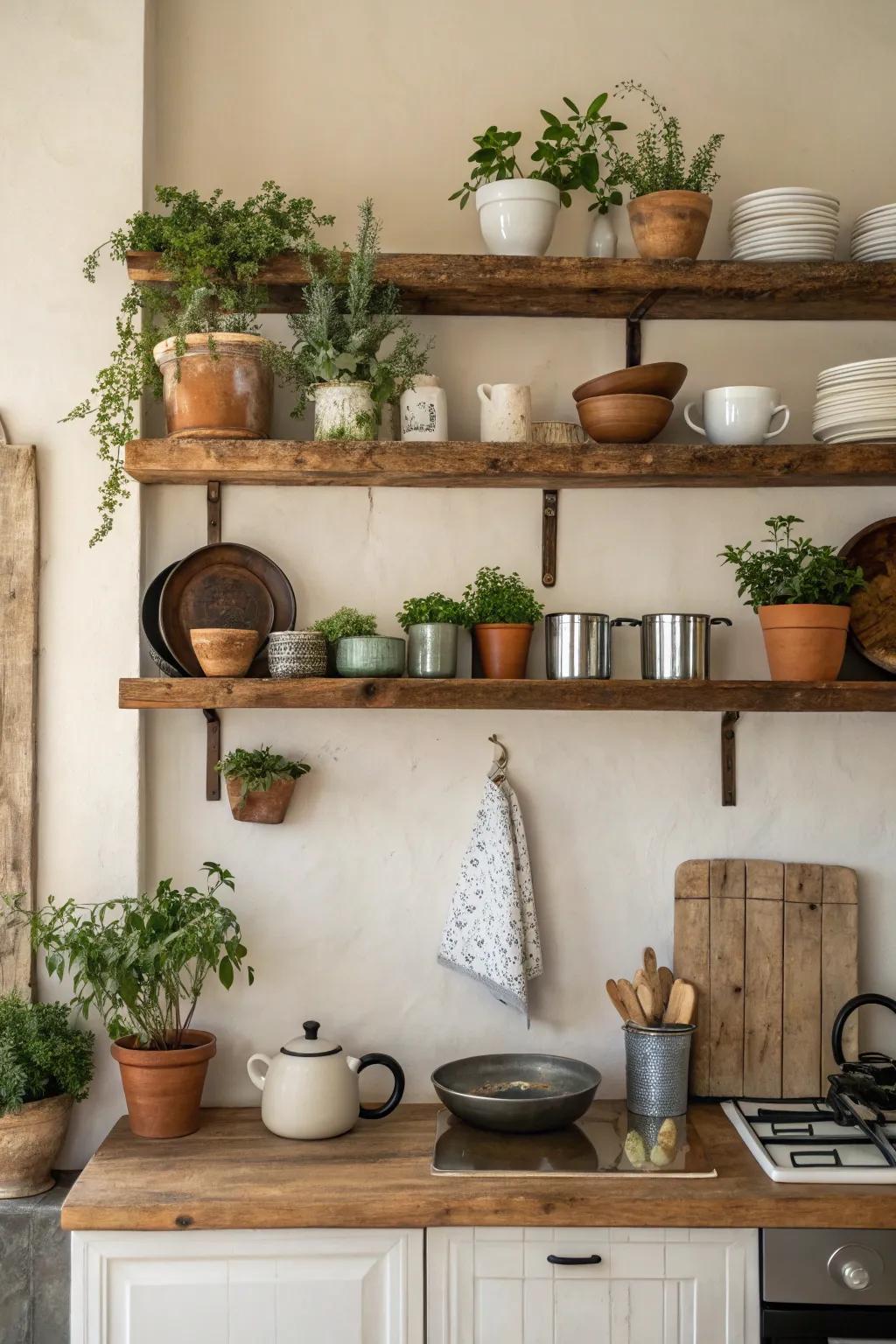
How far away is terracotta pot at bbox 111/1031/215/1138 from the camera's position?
2.09 m

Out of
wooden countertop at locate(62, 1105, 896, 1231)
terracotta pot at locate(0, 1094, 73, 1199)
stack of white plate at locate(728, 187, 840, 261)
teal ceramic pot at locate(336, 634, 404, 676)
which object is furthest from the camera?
stack of white plate at locate(728, 187, 840, 261)

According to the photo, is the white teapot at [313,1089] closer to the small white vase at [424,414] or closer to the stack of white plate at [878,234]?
the small white vase at [424,414]

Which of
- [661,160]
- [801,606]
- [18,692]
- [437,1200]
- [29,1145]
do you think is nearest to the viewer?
[437,1200]

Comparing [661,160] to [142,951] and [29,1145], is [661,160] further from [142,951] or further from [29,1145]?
[29,1145]

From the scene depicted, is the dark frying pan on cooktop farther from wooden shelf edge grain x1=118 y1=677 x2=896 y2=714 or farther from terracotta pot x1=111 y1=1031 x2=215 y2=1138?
terracotta pot x1=111 y1=1031 x2=215 y2=1138

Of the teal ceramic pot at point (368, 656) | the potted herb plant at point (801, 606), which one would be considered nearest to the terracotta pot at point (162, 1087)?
the teal ceramic pot at point (368, 656)


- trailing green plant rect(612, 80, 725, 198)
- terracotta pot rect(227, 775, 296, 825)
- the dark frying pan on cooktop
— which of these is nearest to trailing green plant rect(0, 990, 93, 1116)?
terracotta pot rect(227, 775, 296, 825)

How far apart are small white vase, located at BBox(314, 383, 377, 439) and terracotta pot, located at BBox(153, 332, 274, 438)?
133mm

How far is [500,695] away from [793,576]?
0.62 meters

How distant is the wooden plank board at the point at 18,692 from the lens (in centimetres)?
226

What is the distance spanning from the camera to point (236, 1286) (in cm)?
188

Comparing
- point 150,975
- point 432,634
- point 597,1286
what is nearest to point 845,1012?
point 597,1286

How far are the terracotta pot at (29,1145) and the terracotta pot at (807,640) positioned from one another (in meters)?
1.57

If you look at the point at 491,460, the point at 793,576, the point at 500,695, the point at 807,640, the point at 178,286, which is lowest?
the point at 500,695
